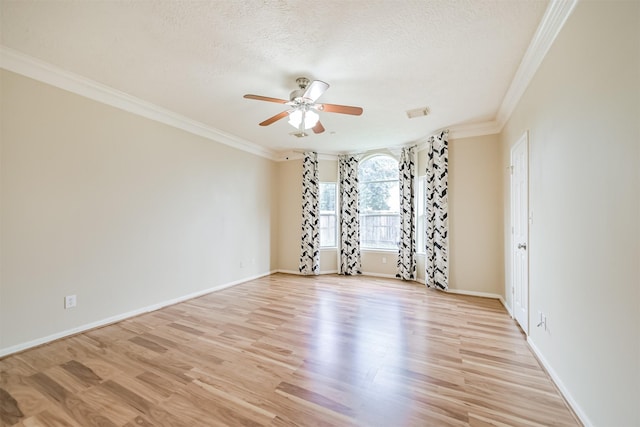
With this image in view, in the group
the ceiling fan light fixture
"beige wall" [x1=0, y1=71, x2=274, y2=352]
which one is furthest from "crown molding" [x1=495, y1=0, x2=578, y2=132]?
"beige wall" [x1=0, y1=71, x2=274, y2=352]

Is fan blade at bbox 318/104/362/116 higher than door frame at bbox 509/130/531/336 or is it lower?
higher

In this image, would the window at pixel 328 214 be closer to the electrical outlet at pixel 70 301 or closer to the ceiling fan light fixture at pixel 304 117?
the ceiling fan light fixture at pixel 304 117

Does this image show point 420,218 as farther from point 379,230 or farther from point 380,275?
point 380,275

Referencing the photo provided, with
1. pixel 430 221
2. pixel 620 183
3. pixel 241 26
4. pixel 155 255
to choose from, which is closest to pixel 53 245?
pixel 155 255

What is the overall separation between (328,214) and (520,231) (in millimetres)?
3674

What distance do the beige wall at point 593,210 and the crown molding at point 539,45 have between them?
→ 0.07 m

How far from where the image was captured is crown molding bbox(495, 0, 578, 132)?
5.69 feet

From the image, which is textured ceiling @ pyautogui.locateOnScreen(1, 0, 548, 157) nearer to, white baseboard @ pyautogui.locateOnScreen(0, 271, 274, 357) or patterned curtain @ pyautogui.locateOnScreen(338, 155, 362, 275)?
patterned curtain @ pyautogui.locateOnScreen(338, 155, 362, 275)

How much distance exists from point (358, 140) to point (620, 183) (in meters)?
3.96

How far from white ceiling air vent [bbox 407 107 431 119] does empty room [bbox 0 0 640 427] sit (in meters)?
0.04

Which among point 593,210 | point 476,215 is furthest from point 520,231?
point 593,210

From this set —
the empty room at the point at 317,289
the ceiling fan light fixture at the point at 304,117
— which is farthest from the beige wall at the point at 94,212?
the ceiling fan light fixture at the point at 304,117

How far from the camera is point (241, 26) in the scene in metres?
2.01

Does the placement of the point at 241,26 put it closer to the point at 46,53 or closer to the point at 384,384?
the point at 46,53
